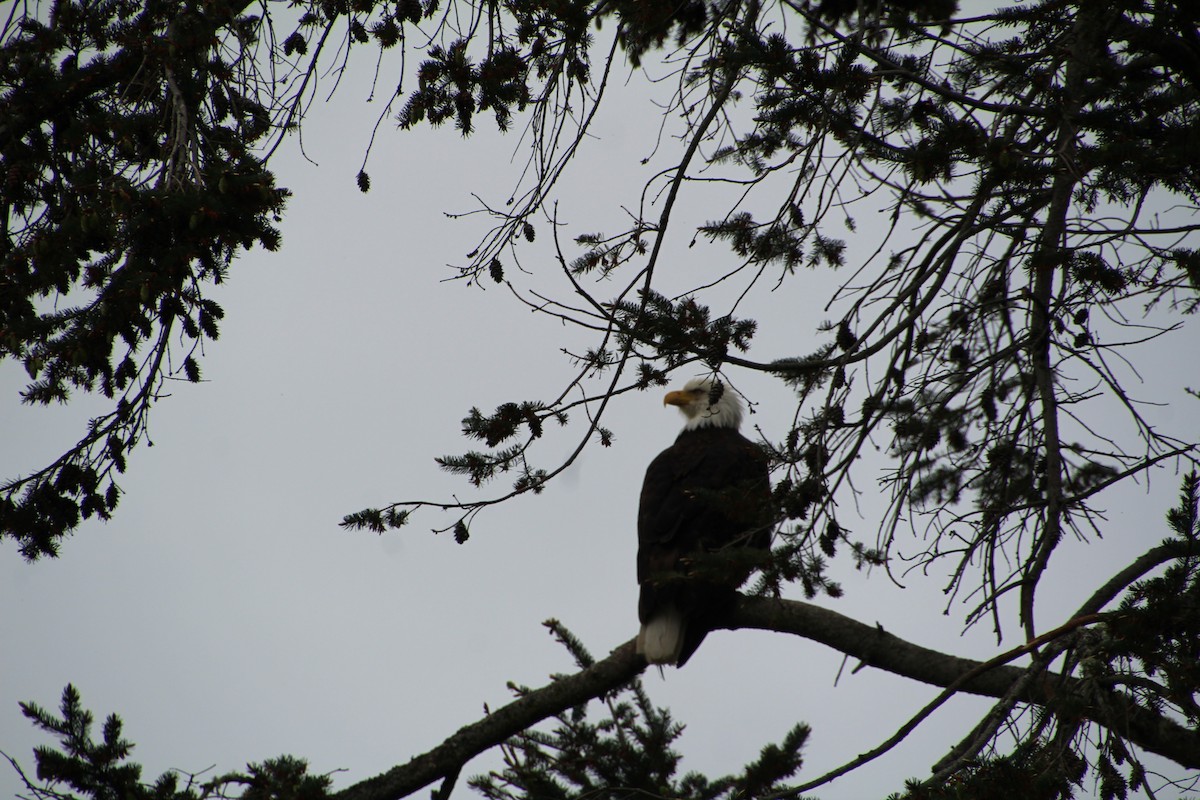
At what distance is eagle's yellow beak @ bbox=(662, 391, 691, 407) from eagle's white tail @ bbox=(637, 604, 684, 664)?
8.27 ft

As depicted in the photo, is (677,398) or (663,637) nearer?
(663,637)

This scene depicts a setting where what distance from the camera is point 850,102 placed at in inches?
129

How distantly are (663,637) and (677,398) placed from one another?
2813 millimetres

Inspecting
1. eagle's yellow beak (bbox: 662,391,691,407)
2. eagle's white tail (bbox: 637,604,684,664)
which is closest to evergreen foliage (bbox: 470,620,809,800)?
eagle's white tail (bbox: 637,604,684,664)

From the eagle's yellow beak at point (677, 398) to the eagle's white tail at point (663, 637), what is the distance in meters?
2.52

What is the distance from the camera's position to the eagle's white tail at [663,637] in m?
4.51

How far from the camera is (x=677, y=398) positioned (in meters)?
7.30

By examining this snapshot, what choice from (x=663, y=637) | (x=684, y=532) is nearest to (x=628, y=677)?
(x=663, y=637)

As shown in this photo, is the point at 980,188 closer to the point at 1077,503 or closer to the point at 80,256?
the point at 1077,503

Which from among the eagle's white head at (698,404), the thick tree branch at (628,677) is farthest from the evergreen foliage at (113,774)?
the eagle's white head at (698,404)

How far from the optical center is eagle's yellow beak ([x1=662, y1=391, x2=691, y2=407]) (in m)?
7.28

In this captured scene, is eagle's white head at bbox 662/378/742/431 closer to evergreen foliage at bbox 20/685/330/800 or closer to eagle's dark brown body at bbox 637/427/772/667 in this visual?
eagle's dark brown body at bbox 637/427/772/667

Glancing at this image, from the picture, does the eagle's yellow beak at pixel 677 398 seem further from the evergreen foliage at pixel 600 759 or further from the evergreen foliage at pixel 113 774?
the evergreen foliage at pixel 113 774

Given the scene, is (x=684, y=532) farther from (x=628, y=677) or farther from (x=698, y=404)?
(x=698, y=404)
